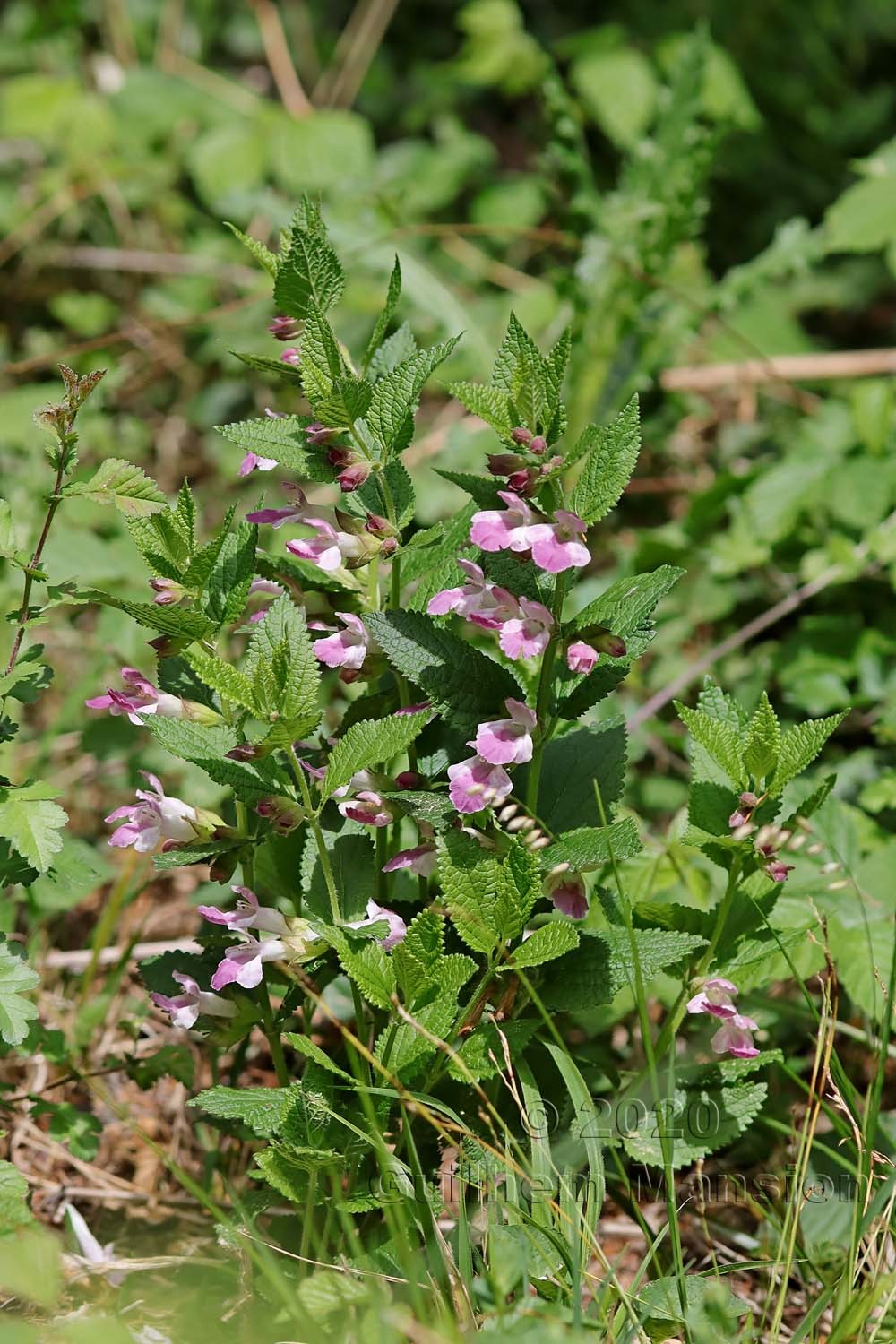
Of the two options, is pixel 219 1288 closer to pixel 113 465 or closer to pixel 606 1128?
pixel 606 1128

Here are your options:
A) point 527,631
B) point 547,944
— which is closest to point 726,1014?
point 547,944

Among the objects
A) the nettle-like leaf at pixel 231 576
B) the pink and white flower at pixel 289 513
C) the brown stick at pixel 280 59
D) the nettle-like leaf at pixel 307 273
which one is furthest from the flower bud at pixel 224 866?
the brown stick at pixel 280 59

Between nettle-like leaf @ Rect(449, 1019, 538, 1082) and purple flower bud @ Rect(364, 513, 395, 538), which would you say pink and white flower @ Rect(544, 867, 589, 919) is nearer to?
nettle-like leaf @ Rect(449, 1019, 538, 1082)

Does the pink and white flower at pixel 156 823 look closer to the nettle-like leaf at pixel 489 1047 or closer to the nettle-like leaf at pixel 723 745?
the nettle-like leaf at pixel 489 1047

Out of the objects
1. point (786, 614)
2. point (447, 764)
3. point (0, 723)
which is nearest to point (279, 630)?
point (447, 764)

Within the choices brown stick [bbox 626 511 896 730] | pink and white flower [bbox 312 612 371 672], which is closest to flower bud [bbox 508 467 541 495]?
pink and white flower [bbox 312 612 371 672]
